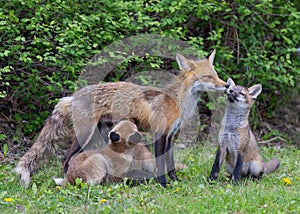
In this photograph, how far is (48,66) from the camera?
8977 mm

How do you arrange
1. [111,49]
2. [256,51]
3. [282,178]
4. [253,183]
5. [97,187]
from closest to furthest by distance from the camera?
[97,187], [253,183], [282,178], [111,49], [256,51]

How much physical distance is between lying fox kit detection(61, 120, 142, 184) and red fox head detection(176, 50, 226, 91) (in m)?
1.17

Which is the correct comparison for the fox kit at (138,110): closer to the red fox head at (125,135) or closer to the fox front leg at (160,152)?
the fox front leg at (160,152)

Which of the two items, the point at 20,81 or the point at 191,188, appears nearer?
the point at 191,188

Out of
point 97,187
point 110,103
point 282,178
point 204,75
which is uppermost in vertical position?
point 204,75

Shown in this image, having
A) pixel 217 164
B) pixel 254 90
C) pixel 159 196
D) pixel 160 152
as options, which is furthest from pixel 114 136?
pixel 254 90

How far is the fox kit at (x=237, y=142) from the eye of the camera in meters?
7.14

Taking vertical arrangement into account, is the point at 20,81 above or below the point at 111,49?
below

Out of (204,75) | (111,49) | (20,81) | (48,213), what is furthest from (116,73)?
(48,213)

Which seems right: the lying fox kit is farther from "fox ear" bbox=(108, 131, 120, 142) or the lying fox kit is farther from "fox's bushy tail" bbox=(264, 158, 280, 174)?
"fox's bushy tail" bbox=(264, 158, 280, 174)

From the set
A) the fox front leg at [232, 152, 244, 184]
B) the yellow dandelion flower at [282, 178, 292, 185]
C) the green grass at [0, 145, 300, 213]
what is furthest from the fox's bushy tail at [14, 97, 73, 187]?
the yellow dandelion flower at [282, 178, 292, 185]

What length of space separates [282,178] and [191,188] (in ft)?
5.37

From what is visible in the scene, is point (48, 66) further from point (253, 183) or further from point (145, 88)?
point (253, 183)

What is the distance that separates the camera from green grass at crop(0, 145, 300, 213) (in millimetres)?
5738
